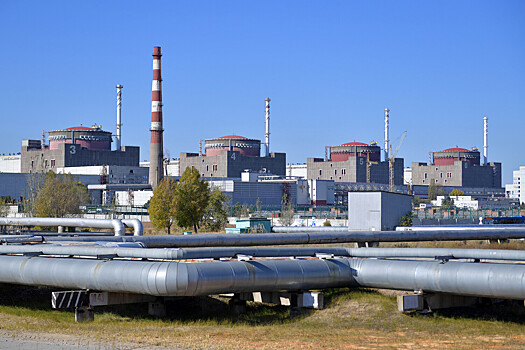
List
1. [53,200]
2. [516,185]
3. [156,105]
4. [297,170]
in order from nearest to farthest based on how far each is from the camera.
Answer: [53,200] < [156,105] < [297,170] < [516,185]

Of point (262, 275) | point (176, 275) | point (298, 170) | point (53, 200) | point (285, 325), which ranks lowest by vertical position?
point (285, 325)

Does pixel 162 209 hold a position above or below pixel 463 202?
below

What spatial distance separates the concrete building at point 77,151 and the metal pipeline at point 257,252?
95.1m

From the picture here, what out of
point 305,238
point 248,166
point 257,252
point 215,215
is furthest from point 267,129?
point 257,252

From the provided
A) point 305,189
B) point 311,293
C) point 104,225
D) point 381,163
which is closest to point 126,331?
point 311,293

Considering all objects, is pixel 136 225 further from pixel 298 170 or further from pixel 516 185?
pixel 516 185

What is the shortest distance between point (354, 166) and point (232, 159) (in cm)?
2414

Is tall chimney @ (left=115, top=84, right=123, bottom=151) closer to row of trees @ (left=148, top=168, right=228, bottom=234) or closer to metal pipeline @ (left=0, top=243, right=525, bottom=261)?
row of trees @ (left=148, top=168, right=228, bottom=234)

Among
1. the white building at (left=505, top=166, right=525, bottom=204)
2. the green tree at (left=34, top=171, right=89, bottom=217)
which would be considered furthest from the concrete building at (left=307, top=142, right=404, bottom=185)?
the green tree at (left=34, top=171, right=89, bottom=217)

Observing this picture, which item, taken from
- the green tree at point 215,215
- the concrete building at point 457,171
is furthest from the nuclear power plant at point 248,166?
the green tree at point 215,215

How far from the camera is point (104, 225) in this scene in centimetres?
3338

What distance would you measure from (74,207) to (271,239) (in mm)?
32133

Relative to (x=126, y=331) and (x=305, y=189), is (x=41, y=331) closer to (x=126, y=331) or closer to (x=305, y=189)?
(x=126, y=331)

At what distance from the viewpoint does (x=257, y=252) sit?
59.8 feet
